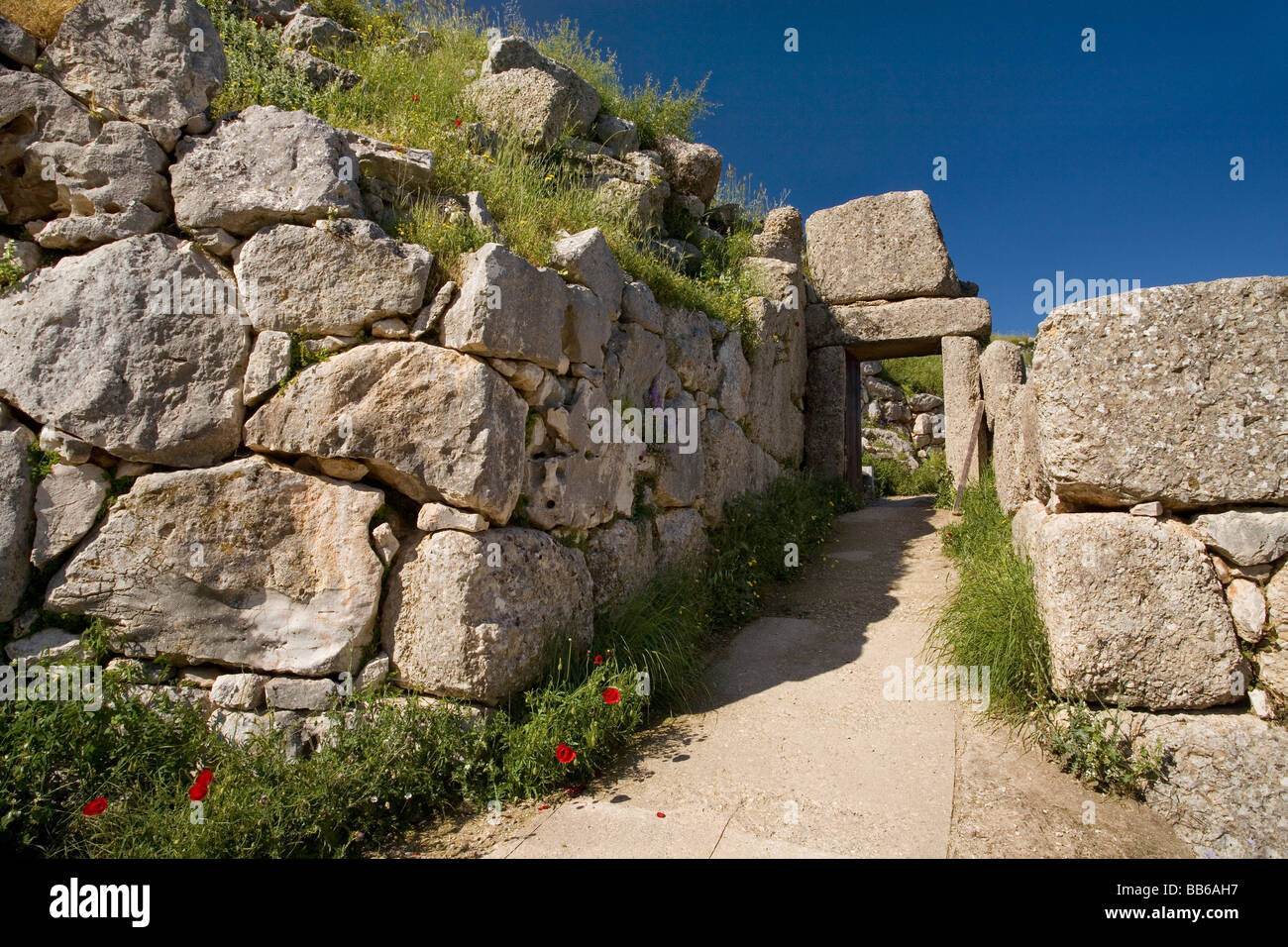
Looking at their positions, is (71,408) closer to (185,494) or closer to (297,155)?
(185,494)

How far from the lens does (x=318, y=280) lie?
3.65 metres

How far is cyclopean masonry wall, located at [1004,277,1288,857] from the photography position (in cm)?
307

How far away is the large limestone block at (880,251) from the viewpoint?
8.16m

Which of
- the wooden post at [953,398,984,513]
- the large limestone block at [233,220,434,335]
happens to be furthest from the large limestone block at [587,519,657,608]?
the wooden post at [953,398,984,513]

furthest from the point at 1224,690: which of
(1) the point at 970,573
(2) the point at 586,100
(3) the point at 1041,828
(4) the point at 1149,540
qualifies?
(2) the point at 586,100

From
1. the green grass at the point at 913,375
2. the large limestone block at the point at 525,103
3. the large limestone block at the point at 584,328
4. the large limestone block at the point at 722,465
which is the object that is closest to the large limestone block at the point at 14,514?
the large limestone block at the point at 584,328

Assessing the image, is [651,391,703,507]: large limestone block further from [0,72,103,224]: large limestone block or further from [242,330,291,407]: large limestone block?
[0,72,103,224]: large limestone block

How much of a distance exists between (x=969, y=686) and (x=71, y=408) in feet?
15.0

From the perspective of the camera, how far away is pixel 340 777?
122 inches

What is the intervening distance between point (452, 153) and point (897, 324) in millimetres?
5283

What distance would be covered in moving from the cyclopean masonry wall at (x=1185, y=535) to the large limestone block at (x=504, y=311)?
8.21 feet

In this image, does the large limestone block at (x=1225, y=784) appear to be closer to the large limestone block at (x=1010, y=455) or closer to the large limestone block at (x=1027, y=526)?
the large limestone block at (x=1027, y=526)

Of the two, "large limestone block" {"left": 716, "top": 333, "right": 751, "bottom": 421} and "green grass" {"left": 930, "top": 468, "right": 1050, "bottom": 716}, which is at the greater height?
"large limestone block" {"left": 716, "top": 333, "right": 751, "bottom": 421}

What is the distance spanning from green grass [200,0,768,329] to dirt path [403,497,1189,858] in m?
2.68
